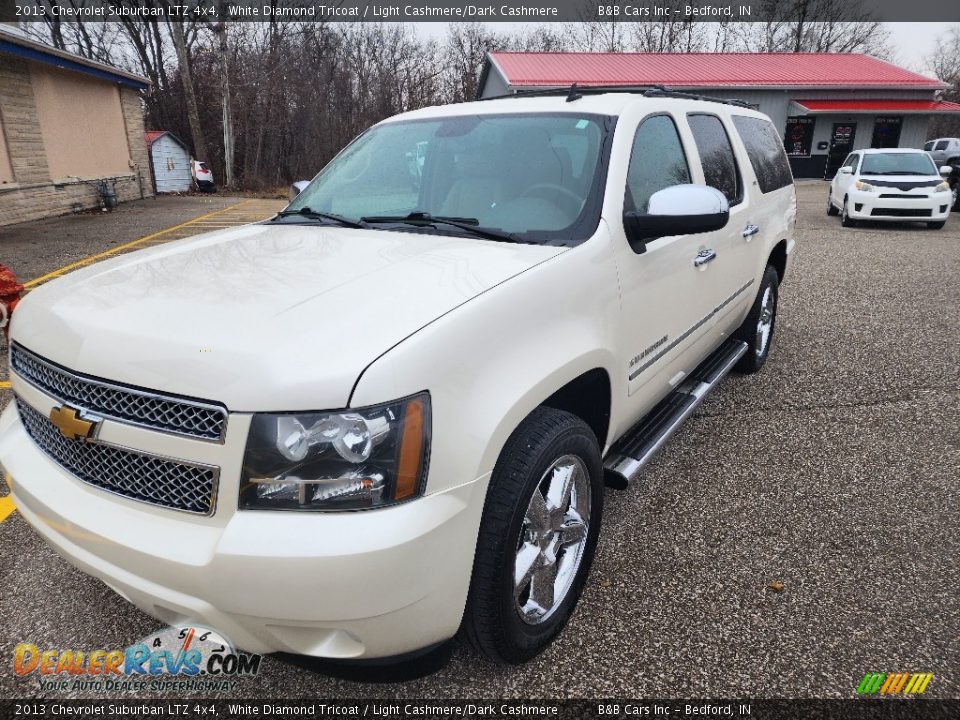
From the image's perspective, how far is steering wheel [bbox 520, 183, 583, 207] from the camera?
2.56 meters

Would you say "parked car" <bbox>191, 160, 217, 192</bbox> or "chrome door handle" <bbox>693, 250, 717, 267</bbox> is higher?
"chrome door handle" <bbox>693, 250, 717, 267</bbox>

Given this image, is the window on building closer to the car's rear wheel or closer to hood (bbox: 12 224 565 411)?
hood (bbox: 12 224 565 411)

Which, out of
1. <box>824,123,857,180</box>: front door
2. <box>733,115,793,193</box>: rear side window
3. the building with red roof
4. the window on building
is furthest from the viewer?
<box>824,123,857,180</box>: front door

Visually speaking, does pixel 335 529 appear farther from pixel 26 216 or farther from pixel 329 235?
pixel 26 216

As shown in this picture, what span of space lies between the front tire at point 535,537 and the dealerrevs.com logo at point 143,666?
85 cm

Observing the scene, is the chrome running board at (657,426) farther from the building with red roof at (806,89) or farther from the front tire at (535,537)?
the building with red roof at (806,89)

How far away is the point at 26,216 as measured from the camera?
14211mm

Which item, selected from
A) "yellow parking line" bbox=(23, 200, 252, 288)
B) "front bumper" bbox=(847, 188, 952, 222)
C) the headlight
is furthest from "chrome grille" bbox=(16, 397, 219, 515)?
"front bumper" bbox=(847, 188, 952, 222)

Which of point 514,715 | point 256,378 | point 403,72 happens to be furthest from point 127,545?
point 403,72

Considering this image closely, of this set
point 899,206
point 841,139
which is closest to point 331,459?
point 899,206

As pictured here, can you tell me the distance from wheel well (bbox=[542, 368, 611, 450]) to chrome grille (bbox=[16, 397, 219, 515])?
1175 mm

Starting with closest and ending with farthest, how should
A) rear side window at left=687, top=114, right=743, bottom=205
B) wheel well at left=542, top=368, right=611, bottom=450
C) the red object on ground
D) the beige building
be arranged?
wheel well at left=542, top=368, right=611, bottom=450 → rear side window at left=687, top=114, right=743, bottom=205 → the red object on ground → the beige building

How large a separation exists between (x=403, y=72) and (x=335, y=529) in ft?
140

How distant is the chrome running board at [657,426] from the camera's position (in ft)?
8.84
